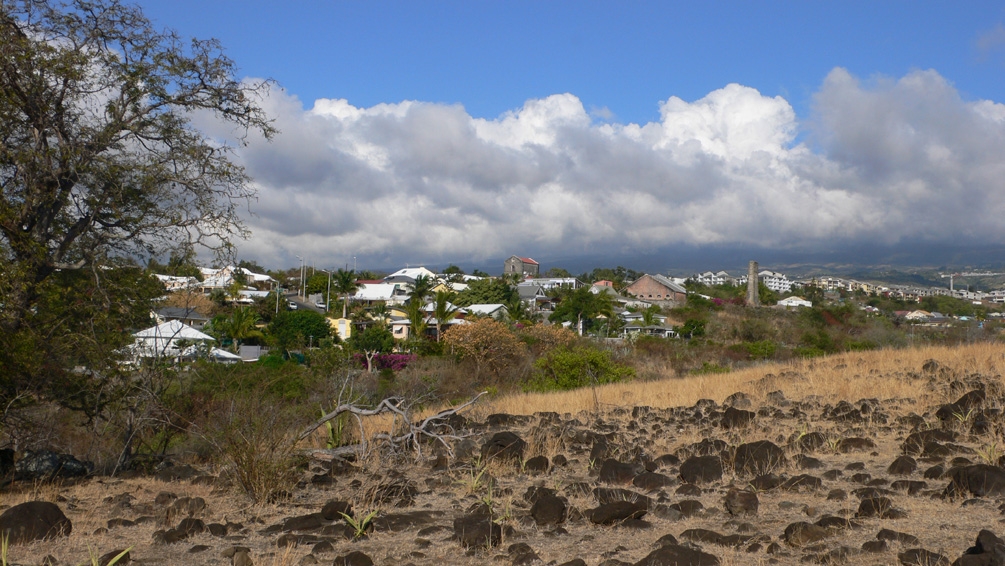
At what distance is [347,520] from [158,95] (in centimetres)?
573

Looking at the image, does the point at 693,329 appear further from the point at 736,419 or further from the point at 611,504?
the point at 611,504

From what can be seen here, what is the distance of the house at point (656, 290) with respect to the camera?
9619cm

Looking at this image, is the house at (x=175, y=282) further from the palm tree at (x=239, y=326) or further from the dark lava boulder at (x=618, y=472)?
the palm tree at (x=239, y=326)

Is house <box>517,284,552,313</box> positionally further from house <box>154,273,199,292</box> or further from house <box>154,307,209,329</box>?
house <box>154,273,199,292</box>

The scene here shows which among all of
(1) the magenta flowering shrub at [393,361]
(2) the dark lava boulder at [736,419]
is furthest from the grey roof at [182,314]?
(1) the magenta flowering shrub at [393,361]

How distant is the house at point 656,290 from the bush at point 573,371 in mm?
69448

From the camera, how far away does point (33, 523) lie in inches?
218

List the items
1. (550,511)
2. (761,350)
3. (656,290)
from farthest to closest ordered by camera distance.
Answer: (656,290), (761,350), (550,511)

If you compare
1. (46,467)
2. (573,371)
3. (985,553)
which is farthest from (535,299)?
(985,553)

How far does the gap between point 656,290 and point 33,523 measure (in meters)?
98.4

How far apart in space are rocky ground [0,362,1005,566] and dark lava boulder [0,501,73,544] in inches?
0.6

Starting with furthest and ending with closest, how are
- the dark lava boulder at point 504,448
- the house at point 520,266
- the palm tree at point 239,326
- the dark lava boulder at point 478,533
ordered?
1. the house at point 520,266
2. the palm tree at point 239,326
3. the dark lava boulder at point 504,448
4. the dark lava boulder at point 478,533

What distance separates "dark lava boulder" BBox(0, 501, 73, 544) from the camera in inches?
214

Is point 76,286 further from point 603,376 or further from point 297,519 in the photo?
point 603,376
